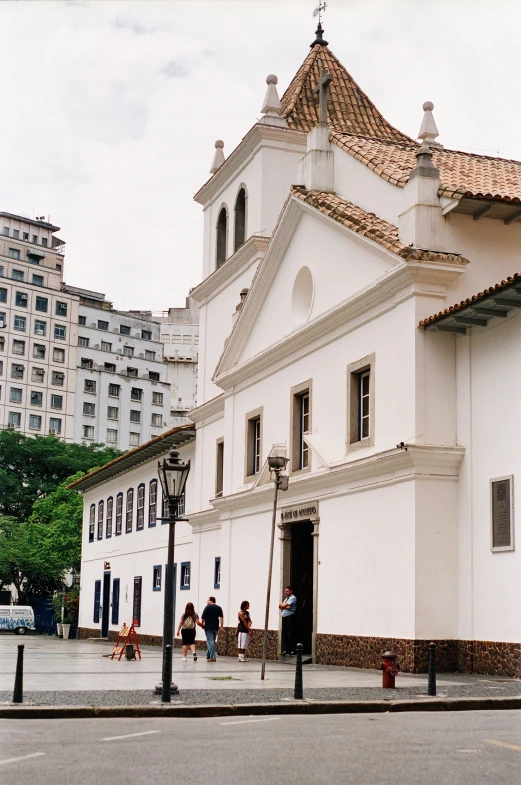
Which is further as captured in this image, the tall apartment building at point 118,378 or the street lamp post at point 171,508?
the tall apartment building at point 118,378

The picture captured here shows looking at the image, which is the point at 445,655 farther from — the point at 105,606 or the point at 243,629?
the point at 105,606

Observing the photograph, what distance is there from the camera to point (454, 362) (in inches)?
807

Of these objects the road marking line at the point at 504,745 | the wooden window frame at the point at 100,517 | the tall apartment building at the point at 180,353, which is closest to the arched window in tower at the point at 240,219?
the wooden window frame at the point at 100,517

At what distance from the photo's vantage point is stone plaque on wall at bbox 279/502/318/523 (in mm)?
24297

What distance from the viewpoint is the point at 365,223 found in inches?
888

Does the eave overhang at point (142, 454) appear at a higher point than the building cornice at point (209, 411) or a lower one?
lower

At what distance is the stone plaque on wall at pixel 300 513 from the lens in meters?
24.3

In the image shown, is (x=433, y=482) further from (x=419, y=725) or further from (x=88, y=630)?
(x=88, y=630)

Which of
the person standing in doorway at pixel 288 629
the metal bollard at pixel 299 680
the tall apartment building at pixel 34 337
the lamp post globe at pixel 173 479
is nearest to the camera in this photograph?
the metal bollard at pixel 299 680

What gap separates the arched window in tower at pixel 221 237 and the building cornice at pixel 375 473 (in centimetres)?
1009

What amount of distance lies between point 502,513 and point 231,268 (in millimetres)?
16484

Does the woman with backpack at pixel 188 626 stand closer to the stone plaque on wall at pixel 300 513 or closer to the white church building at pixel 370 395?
the white church building at pixel 370 395

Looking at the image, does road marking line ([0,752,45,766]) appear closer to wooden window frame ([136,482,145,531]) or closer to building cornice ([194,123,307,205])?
building cornice ([194,123,307,205])

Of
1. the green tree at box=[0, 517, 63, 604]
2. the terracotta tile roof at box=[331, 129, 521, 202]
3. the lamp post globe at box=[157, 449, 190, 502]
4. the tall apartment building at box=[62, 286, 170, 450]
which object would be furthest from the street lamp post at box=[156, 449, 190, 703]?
the tall apartment building at box=[62, 286, 170, 450]
